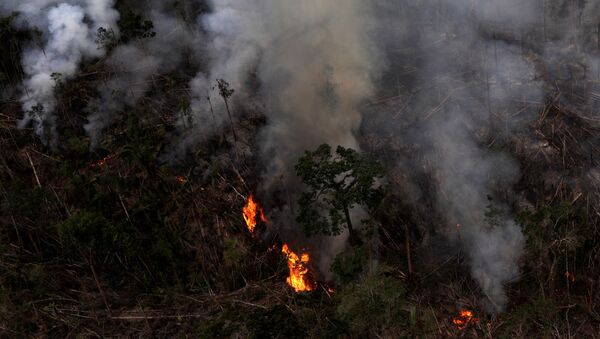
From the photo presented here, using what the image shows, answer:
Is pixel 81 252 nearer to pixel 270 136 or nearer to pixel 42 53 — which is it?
pixel 270 136

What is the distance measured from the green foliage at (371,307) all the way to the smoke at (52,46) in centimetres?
629

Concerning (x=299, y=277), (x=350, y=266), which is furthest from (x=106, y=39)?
(x=350, y=266)

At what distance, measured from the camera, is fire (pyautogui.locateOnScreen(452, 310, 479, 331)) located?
638 centimetres

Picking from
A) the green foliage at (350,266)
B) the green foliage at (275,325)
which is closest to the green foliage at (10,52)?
the green foliage at (275,325)

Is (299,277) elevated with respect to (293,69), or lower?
lower

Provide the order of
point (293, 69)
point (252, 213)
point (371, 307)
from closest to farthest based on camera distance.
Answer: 1. point (371, 307)
2. point (252, 213)
3. point (293, 69)

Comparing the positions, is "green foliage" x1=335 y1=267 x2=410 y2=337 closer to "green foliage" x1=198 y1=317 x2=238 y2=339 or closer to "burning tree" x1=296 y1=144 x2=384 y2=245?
"burning tree" x1=296 y1=144 x2=384 y2=245

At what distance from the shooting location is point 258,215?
7.87m

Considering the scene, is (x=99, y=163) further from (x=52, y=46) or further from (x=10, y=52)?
(x=10, y=52)

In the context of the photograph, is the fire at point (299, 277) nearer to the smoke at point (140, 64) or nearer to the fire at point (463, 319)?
the fire at point (463, 319)

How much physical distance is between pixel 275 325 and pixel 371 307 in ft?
4.10

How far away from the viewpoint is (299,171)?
21.5ft

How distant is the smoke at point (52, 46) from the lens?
29.3 feet

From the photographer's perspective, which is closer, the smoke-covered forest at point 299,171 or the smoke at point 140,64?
the smoke-covered forest at point 299,171
